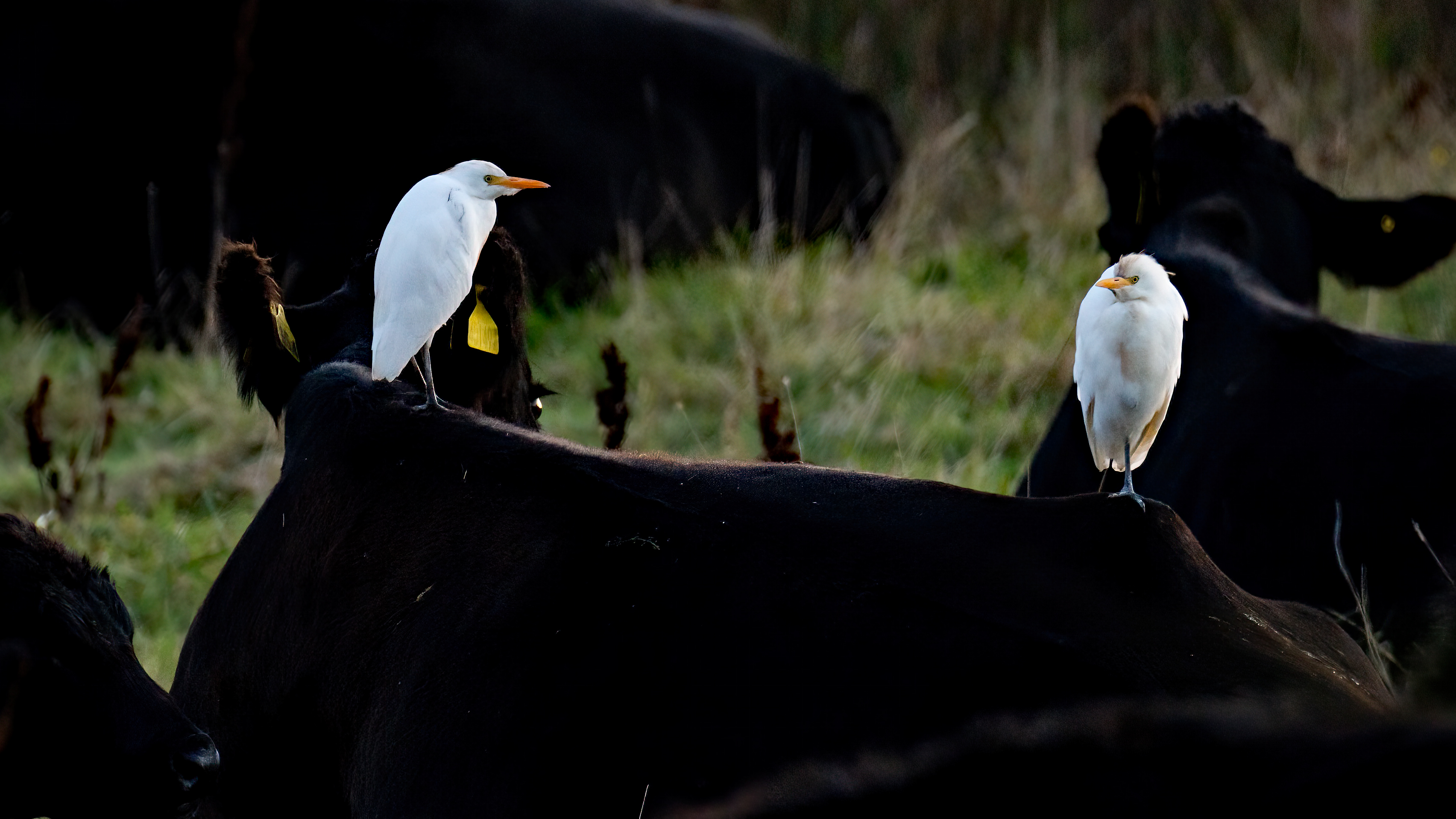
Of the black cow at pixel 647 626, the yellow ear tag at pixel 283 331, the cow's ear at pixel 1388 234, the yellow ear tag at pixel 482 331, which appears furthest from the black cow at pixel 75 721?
the cow's ear at pixel 1388 234

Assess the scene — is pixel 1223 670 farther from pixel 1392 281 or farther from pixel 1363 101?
pixel 1363 101

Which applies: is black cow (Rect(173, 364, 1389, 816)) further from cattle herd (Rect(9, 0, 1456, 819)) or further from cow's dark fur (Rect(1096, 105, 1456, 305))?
cow's dark fur (Rect(1096, 105, 1456, 305))

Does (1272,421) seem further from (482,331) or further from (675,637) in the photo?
(675,637)

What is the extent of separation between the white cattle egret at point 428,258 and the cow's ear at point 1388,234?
2.85 meters

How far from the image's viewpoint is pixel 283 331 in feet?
8.91

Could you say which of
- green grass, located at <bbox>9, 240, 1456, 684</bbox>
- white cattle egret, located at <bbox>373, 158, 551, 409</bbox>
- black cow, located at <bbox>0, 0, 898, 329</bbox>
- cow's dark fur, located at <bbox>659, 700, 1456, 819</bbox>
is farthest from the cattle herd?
black cow, located at <bbox>0, 0, 898, 329</bbox>

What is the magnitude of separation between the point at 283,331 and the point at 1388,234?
10.5 feet

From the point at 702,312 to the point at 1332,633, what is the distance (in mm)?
4271

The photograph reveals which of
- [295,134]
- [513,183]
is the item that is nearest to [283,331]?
[513,183]

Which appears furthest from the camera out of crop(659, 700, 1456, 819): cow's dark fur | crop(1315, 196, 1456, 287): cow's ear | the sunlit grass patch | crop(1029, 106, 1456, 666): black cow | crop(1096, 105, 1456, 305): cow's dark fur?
the sunlit grass patch

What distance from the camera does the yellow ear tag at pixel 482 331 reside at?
2.72 m

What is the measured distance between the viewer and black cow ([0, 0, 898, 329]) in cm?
626

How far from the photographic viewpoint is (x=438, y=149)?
6.27 meters

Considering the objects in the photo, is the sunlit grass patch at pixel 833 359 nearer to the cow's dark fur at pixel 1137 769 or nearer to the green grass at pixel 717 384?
the green grass at pixel 717 384
